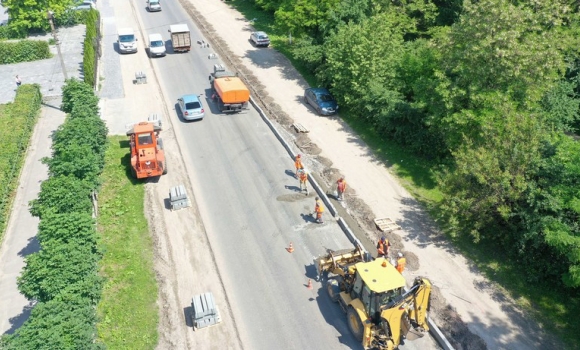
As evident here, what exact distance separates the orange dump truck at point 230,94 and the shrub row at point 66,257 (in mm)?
10114

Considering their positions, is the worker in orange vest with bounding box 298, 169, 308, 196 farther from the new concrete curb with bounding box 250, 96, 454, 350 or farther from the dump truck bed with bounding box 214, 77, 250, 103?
the dump truck bed with bounding box 214, 77, 250, 103

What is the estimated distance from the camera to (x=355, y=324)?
1809cm

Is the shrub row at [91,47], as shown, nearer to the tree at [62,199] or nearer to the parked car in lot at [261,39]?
the parked car in lot at [261,39]

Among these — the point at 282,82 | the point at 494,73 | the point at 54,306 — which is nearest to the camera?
the point at 54,306

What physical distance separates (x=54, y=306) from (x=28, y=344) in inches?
70.7

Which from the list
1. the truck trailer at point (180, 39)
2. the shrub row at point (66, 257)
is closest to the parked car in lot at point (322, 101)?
the shrub row at point (66, 257)

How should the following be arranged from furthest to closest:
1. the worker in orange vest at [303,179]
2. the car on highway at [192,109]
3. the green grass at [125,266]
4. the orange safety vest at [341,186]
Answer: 1. the car on highway at [192,109]
2. the worker in orange vest at [303,179]
3. the orange safety vest at [341,186]
4. the green grass at [125,266]

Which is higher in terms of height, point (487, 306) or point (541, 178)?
point (541, 178)

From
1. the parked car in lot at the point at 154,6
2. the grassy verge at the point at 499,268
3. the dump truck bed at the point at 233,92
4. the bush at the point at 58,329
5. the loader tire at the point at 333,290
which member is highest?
the parked car in lot at the point at 154,6

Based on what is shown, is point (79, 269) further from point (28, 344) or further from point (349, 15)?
point (349, 15)

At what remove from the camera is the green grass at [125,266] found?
62.0ft

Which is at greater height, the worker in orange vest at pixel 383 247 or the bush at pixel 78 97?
the bush at pixel 78 97

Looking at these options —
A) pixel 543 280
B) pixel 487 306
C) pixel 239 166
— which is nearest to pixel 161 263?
pixel 239 166

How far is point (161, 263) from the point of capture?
2245 cm
